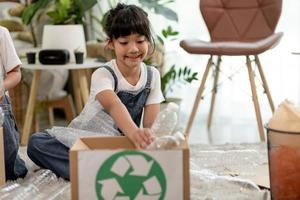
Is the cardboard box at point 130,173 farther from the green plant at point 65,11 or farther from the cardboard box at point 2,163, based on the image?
the green plant at point 65,11

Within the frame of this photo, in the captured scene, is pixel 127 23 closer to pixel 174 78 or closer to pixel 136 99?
pixel 136 99

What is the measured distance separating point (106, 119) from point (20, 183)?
367 millimetres

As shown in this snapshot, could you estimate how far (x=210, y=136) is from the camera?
9.10 feet

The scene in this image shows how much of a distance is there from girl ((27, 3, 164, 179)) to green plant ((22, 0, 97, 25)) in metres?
1.03

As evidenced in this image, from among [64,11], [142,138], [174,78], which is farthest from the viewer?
[174,78]

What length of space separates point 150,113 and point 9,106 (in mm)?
493

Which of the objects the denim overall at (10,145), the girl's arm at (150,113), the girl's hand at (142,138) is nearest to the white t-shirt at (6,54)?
the denim overall at (10,145)

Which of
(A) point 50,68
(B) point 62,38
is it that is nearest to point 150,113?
(A) point 50,68

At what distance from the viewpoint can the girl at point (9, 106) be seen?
1.86 metres

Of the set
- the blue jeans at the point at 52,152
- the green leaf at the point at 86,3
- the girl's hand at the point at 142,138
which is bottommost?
the blue jeans at the point at 52,152

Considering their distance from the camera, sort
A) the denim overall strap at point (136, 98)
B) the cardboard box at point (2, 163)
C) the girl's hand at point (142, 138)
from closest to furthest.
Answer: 1. the girl's hand at point (142, 138)
2. the cardboard box at point (2, 163)
3. the denim overall strap at point (136, 98)

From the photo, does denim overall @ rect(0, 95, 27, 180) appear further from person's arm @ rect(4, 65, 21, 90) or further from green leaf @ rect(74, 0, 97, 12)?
green leaf @ rect(74, 0, 97, 12)

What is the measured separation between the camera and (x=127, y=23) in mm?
1745

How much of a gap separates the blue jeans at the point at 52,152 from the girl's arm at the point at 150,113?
0.95ft
